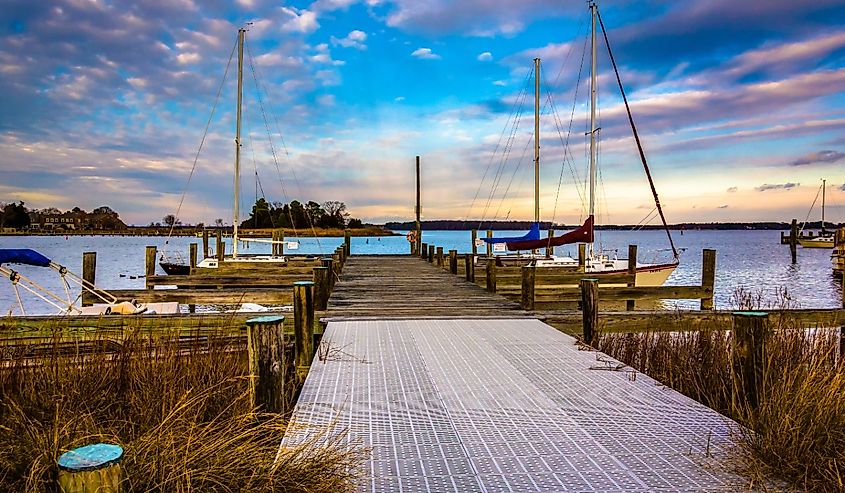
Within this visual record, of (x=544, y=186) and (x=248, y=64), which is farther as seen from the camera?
(x=544, y=186)

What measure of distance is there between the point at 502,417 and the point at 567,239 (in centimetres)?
1638

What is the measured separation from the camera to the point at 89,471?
184cm

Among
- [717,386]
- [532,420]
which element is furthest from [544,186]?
[532,420]

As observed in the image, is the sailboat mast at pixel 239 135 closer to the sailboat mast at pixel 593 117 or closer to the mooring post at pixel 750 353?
the sailboat mast at pixel 593 117

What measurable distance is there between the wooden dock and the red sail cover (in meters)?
12.2

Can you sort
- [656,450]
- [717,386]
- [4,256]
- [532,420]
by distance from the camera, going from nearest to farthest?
[656,450], [532,420], [717,386], [4,256]

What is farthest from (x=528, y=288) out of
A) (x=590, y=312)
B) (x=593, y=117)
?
(x=593, y=117)

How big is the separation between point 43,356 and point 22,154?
73.0ft

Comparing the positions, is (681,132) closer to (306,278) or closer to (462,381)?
(306,278)

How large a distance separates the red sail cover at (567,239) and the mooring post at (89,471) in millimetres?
17777

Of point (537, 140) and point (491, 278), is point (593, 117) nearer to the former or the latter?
point (537, 140)

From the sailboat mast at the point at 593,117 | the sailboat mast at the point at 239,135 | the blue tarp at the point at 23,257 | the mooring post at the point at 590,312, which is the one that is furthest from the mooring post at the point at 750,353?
the sailboat mast at the point at 239,135

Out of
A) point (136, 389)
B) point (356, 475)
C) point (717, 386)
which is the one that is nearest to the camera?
point (356, 475)

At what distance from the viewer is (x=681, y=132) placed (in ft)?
78.5
